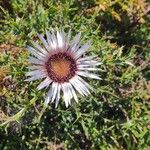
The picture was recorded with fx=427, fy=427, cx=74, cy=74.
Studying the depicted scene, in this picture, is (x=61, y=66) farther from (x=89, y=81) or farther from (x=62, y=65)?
(x=89, y=81)

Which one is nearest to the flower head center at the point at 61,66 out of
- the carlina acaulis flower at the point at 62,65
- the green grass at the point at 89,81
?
the carlina acaulis flower at the point at 62,65

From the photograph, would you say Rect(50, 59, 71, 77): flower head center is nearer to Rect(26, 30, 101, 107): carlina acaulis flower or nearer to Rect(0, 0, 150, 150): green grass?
Rect(26, 30, 101, 107): carlina acaulis flower

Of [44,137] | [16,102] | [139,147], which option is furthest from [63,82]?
[139,147]

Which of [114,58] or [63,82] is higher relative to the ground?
[114,58]

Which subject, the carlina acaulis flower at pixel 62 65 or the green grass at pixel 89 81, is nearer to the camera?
the carlina acaulis flower at pixel 62 65

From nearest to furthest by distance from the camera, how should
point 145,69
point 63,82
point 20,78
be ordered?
1. point 63,82
2. point 20,78
3. point 145,69

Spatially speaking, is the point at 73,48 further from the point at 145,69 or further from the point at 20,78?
the point at 145,69

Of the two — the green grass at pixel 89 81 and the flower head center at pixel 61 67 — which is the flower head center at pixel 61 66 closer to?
the flower head center at pixel 61 67
